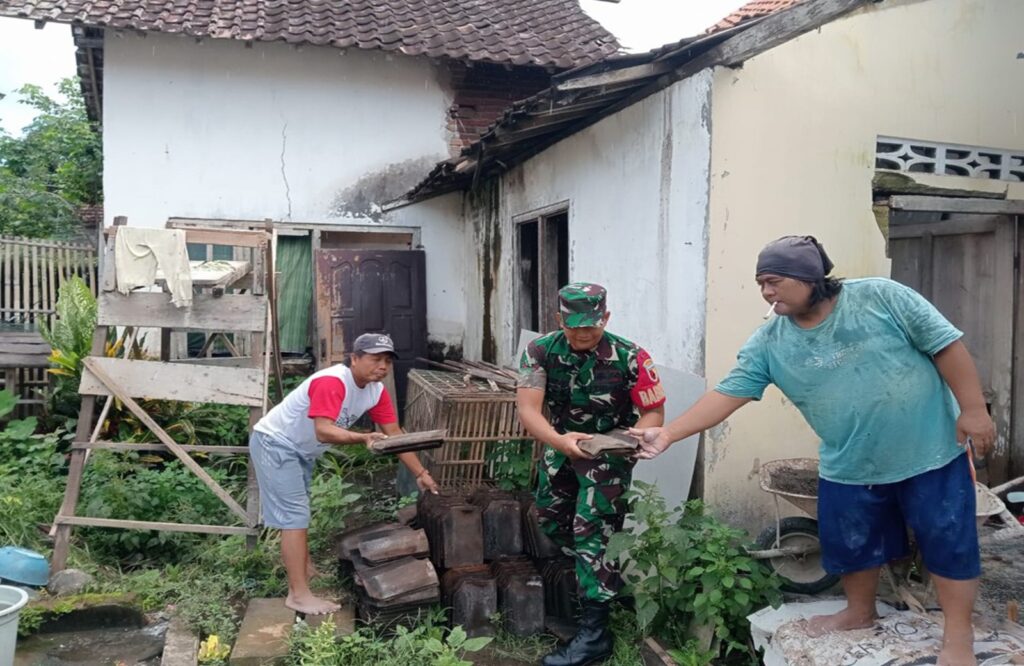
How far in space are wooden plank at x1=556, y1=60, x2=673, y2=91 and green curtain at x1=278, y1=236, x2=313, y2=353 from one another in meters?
5.28

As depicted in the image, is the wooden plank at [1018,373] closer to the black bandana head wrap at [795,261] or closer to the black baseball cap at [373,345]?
the black bandana head wrap at [795,261]

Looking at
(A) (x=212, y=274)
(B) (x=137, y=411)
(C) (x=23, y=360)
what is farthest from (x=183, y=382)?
(C) (x=23, y=360)

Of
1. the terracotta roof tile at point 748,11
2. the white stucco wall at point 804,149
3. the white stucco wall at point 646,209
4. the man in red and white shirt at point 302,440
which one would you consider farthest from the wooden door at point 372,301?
the white stucco wall at point 804,149

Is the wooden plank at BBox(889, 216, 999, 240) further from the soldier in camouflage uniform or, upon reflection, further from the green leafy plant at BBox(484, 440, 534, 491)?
the green leafy plant at BBox(484, 440, 534, 491)

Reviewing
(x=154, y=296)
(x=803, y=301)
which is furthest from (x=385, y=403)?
(x=803, y=301)

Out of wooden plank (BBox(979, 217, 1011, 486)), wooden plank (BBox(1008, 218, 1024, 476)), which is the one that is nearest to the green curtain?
wooden plank (BBox(979, 217, 1011, 486))

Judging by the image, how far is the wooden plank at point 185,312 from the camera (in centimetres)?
507

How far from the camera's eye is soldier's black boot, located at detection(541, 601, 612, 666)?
3.72 metres

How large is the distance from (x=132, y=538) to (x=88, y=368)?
3.93 feet

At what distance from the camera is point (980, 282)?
18.8ft

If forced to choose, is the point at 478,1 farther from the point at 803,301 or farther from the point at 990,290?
the point at 803,301

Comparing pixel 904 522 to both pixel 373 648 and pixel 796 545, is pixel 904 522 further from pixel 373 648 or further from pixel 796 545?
pixel 373 648

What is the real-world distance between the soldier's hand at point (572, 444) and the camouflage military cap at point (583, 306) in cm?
53

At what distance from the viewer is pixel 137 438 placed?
21.3 feet
